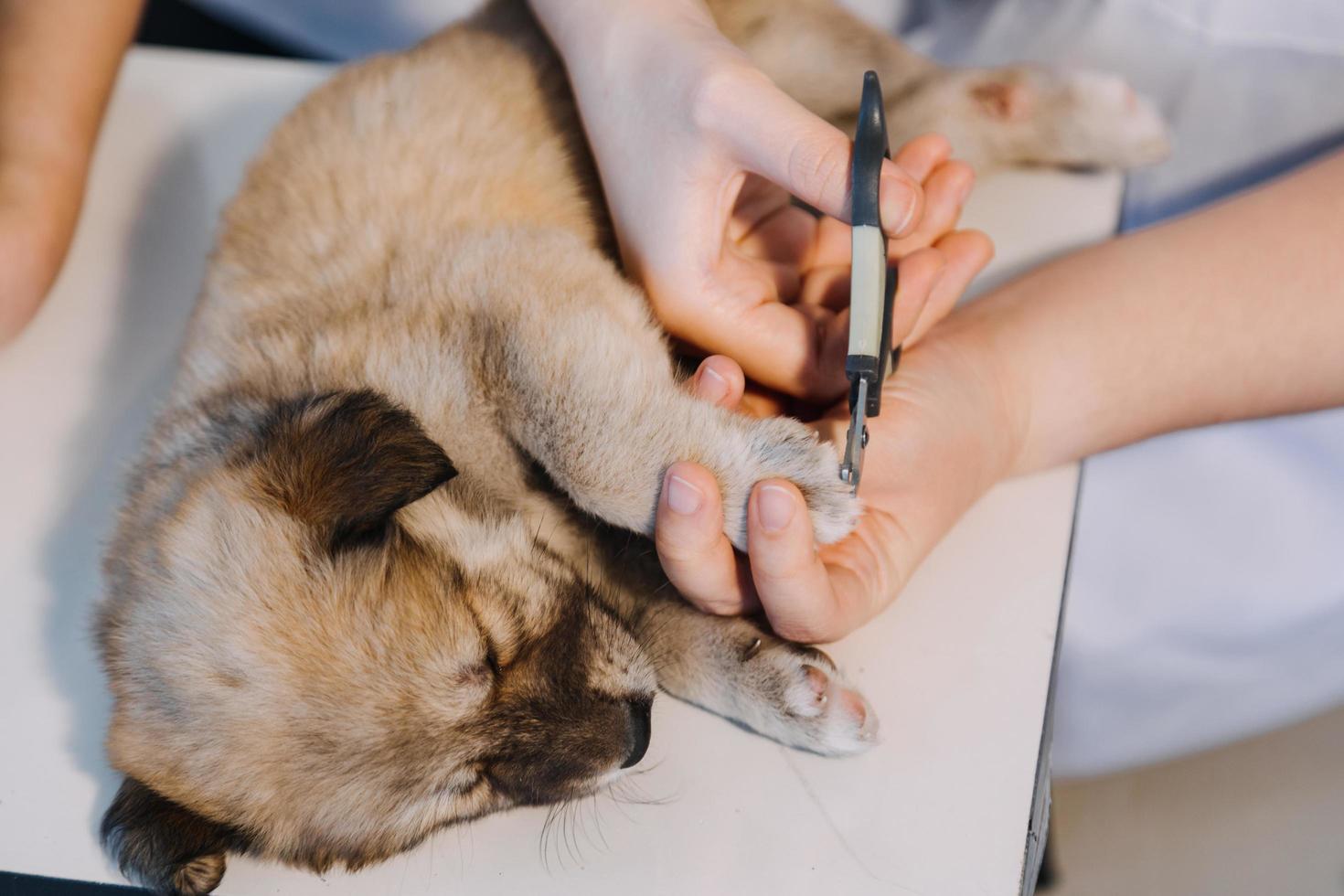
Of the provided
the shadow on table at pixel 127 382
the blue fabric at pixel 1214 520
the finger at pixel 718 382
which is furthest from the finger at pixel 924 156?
the shadow on table at pixel 127 382

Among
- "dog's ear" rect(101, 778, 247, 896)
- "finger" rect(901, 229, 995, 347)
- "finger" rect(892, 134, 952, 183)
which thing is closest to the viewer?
"dog's ear" rect(101, 778, 247, 896)

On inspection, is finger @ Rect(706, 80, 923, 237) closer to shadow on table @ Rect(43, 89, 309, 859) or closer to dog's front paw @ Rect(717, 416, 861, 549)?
dog's front paw @ Rect(717, 416, 861, 549)

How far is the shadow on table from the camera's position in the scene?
1477 millimetres

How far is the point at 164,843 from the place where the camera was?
1.21m

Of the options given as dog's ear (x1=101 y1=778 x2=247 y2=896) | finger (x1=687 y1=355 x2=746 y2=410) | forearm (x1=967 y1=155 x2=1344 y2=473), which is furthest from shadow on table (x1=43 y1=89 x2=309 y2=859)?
forearm (x1=967 y1=155 x2=1344 y2=473)

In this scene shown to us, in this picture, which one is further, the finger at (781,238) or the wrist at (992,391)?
the finger at (781,238)

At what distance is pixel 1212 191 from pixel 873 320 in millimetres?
1319

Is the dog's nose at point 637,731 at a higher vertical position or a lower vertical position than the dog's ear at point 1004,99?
lower

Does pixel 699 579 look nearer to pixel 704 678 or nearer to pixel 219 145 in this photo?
pixel 704 678

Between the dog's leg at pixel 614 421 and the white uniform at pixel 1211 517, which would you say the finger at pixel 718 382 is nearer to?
the dog's leg at pixel 614 421

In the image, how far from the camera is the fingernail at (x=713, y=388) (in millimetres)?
1438

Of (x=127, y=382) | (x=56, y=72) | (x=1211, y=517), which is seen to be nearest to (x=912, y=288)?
(x=1211, y=517)

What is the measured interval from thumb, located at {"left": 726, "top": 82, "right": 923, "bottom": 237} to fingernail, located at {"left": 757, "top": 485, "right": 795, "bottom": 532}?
367mm

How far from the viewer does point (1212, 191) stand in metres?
2.12
